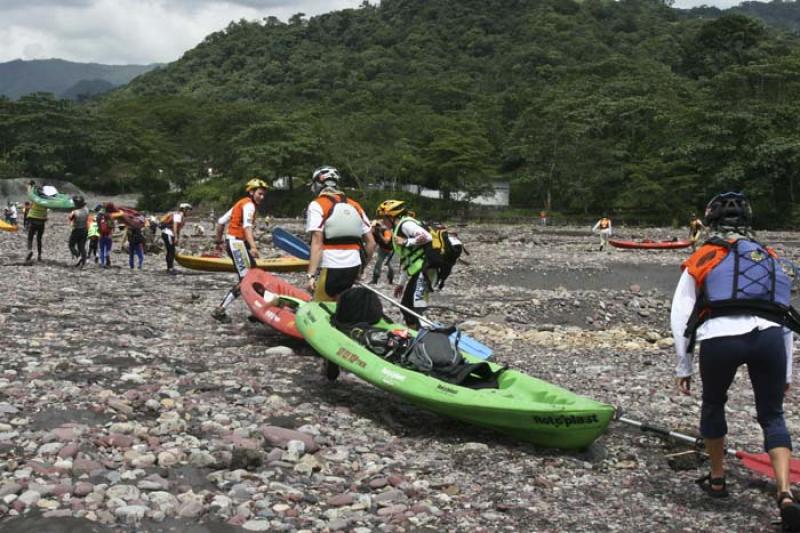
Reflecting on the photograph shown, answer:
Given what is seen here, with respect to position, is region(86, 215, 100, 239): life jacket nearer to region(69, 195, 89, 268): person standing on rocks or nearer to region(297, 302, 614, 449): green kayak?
region(69, 195, 89, 268): person standing on rocks

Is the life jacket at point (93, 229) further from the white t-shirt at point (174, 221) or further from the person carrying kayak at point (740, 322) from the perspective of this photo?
the person carrying kayak at point (740, 322)

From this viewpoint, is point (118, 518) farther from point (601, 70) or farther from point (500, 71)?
point (500, 71)

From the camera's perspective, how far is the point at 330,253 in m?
8.81

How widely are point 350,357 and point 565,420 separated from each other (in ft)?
7.72

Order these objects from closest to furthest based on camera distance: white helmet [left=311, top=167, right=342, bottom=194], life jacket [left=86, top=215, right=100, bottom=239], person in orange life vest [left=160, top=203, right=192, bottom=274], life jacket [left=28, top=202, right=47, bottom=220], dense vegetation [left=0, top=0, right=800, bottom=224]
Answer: white helmet [left=311, top=167, right=342, bottom=194]
life jacket [left=28, top=202, right=47, bottom=220]
person in orange life vest [left=160, top=203, right=192, bottom=274]
life jacket [left=86, top=215, right=100, bottom=239]
dense vegetation [left=0, top=0, right=800, bottom=224]

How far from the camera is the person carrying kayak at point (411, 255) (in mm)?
10250

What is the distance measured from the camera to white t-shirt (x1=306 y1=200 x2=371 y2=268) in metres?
8.68

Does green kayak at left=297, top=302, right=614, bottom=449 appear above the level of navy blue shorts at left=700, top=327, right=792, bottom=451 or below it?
below

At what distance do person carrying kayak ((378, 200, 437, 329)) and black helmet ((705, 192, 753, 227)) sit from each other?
514 centimetres

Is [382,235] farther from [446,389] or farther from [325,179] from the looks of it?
[446,389]

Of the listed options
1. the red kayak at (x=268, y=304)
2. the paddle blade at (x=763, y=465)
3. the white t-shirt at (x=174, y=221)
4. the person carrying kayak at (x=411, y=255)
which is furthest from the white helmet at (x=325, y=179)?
the white t-shirt at (x=174, y=221)

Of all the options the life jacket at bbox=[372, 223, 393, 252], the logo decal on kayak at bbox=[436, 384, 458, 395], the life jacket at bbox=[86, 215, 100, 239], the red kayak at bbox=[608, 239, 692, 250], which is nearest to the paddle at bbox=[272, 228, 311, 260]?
the life jacket at bbox=[372, 223, 393, 252]

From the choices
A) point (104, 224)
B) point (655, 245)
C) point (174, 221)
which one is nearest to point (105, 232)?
point (104, 224)

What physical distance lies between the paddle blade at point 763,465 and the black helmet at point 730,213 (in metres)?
1.86
